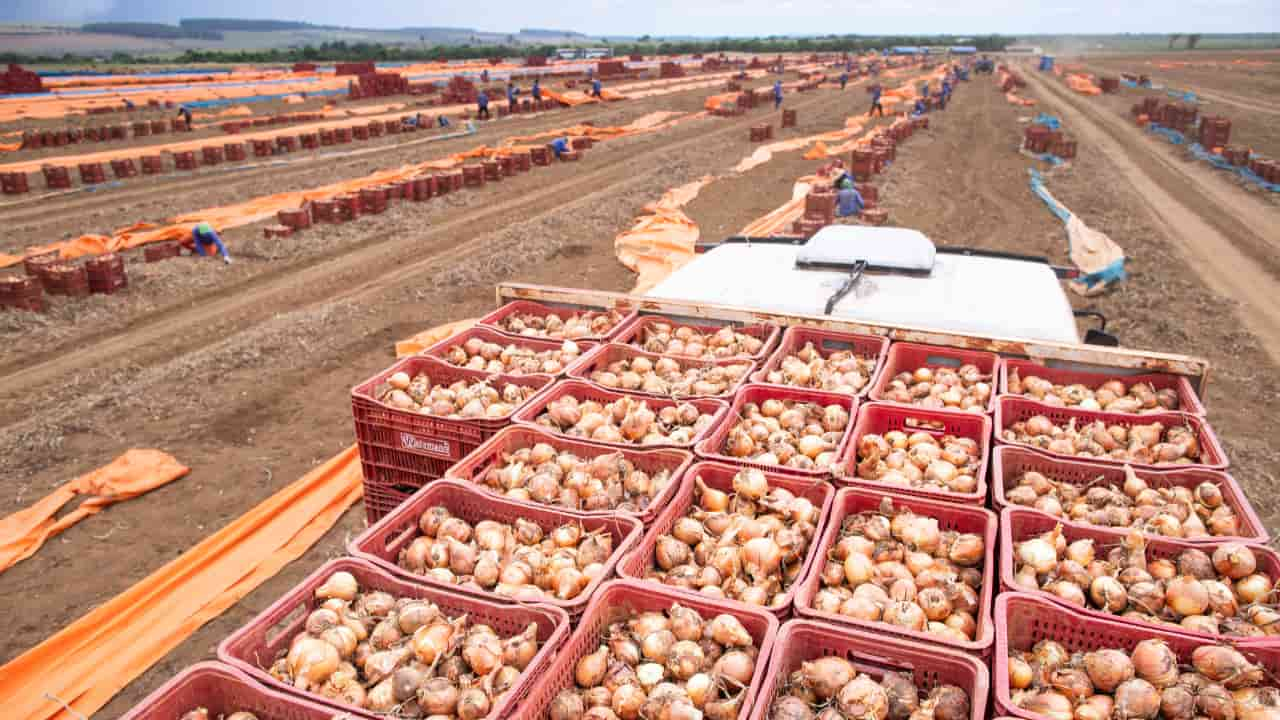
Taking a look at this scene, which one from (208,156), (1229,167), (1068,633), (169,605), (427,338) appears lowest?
(169,605)

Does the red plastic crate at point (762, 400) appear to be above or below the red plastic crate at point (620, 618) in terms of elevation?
above

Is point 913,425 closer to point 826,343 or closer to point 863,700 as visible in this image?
point 826,343

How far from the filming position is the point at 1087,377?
15.6 ft

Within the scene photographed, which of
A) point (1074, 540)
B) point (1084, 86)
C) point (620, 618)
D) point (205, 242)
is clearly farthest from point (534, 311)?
point (1084, 86)

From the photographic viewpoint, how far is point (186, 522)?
6.22 meters

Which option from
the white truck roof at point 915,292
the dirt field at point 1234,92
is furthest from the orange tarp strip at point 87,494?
the dirt field at point 1234,92

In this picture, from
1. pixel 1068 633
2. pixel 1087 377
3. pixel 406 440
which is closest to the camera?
pixel 1068 633

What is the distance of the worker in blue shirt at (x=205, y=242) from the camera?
1348 cm

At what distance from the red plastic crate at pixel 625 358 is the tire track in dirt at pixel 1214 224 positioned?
348 inches

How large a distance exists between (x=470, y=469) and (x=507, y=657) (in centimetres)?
130

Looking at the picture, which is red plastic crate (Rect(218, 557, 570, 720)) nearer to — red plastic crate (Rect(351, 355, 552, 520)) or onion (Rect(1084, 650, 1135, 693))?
red plastic crate (Rect(351, 355, 552, 520))

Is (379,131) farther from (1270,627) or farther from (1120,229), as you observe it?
(1270,627)

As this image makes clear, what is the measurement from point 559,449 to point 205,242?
40.0 feet

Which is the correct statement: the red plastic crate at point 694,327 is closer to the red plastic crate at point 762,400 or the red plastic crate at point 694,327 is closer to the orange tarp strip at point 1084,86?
the red plastic crate at point 762,400
